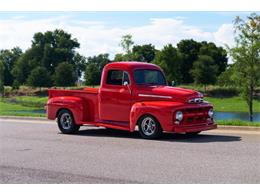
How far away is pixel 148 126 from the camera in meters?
13.0

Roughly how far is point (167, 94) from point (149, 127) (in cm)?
98

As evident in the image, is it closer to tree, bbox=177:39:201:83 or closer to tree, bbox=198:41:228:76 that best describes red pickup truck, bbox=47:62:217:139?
tree, bbox=198:41:228:76

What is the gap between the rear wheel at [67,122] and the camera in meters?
14.9

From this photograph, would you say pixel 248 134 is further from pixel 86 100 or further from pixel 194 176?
pixel 194 176

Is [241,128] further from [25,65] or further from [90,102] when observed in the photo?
[25,65]

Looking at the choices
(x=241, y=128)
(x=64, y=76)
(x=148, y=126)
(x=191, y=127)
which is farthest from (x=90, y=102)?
(x=64, y=76)

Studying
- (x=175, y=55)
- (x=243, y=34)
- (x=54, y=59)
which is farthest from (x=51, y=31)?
(x=243, y=34)

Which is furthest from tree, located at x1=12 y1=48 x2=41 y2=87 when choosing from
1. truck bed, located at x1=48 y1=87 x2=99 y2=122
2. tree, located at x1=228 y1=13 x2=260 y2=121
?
truck bed, located at x1=48 y1=87 x2=99 y2=122

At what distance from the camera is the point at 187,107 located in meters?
12.8

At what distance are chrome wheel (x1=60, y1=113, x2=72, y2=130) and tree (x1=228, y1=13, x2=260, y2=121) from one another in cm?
2583

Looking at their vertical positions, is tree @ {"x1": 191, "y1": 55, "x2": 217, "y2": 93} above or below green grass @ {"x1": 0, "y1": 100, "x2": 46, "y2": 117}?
above

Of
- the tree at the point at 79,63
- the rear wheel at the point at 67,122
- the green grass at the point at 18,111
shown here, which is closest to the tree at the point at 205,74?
the green grass at the point at 18,111

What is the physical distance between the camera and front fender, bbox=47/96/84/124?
14633 mm

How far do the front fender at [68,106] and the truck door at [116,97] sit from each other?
29.7 inches
